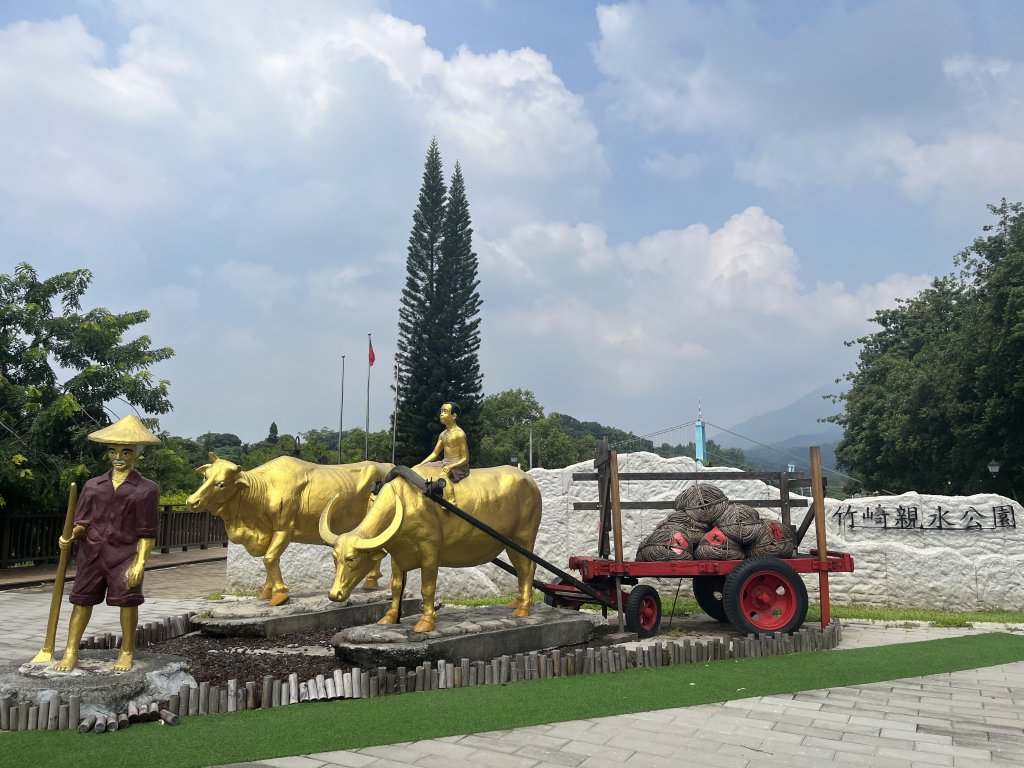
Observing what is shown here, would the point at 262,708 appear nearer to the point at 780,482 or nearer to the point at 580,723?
the point at 580,723

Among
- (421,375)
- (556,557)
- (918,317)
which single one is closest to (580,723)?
(556,557)

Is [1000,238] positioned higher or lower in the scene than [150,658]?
higher

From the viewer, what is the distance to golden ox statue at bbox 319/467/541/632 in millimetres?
6676

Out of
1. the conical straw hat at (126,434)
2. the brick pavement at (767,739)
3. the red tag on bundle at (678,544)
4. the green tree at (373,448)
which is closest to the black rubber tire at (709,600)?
the red tag on bundle at (678,544)

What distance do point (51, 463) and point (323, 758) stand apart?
1511 cm

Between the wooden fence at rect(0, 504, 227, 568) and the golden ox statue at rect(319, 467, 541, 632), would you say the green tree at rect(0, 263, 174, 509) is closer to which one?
the wooden fence at rect(0, 504, 227, 568)

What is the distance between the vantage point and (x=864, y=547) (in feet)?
38.0

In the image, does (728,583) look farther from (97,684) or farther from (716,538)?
(97,684)

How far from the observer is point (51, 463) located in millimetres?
16828

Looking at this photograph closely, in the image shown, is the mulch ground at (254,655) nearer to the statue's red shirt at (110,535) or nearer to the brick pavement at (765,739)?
the statue's red shirt at (110,535)

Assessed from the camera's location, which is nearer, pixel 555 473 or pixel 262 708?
pixel 262 708

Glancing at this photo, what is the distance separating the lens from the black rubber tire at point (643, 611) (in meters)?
8.24

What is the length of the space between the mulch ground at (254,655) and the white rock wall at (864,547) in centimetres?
387

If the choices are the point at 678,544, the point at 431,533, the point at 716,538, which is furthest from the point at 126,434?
the point at 716,538
